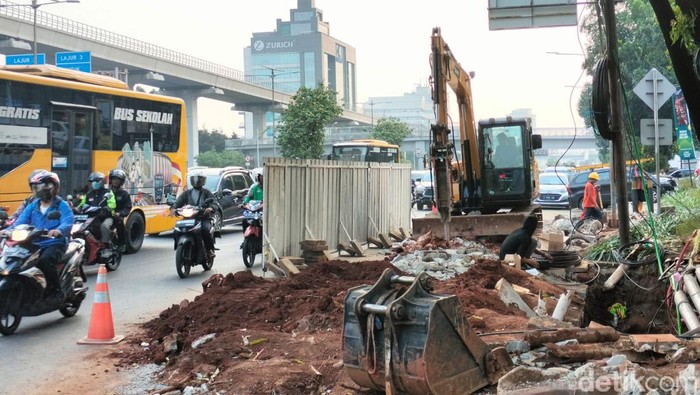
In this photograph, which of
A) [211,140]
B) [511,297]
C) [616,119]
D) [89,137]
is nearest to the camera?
[511,297]

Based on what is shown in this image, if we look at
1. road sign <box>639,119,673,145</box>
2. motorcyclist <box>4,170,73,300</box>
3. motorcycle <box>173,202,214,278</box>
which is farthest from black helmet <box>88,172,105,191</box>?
road sign <box>639,119,673,145</box>

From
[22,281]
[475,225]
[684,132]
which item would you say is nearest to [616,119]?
[475,225]

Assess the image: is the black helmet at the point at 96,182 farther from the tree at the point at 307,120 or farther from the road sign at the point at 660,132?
the tree at the point at 307,120

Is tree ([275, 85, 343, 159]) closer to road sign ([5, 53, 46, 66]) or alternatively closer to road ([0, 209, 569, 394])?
road sign ([5, 53, 46, 66])

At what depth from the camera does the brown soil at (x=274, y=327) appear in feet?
19.0

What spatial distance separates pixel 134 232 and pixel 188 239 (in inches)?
203

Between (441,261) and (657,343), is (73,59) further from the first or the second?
(657,343)

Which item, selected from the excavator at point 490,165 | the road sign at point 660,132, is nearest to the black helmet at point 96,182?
the excavator at point 490,165

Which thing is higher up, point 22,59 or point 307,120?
point 22,59

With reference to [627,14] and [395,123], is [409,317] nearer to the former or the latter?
[627,14]

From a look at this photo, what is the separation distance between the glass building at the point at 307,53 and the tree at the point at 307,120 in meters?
98.0

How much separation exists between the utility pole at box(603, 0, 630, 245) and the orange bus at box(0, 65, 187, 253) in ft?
32.4

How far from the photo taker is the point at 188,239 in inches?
490

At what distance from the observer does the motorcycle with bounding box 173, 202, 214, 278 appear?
40.8 feet
